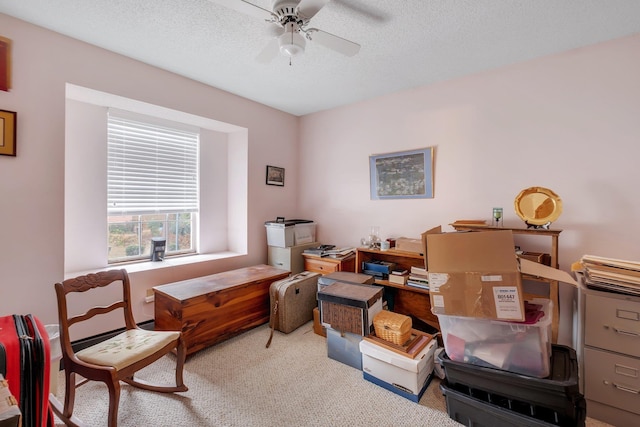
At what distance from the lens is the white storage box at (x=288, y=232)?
327 centimetres

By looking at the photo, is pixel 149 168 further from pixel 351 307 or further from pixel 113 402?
pixel 351 307

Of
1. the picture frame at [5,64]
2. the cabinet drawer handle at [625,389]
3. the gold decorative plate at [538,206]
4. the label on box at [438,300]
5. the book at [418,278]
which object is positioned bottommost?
the cabinet drawer handle at [625,389]

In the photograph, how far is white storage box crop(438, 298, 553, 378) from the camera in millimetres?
1418

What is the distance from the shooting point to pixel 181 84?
266 centimetres

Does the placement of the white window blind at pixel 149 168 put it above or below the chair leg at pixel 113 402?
above

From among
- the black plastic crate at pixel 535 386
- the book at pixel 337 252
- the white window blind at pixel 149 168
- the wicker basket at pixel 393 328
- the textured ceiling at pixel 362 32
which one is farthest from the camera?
the book at pixel 337 252

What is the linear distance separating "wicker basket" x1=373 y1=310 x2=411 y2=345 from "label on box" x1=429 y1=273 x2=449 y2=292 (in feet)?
1.80

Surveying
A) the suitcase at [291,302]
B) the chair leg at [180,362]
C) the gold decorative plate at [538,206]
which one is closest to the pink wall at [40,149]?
the chair leg at [180,362]

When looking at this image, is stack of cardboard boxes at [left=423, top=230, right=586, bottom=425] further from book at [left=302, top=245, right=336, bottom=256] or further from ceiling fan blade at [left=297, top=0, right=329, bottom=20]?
book at [left=302, top=245, right=336, bottom=256]

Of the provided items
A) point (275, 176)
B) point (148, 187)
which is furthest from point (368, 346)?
point (148, 187)

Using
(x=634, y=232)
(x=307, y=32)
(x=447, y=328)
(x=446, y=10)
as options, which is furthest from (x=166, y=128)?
(x=634, y=232)

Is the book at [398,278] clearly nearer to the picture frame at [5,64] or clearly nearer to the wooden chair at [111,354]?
the wooden chair at [111,354]

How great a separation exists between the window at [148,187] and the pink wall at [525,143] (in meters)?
1.94

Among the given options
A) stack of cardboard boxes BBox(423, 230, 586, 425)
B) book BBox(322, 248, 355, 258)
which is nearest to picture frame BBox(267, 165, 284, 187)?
book BBox(322, 248, 355, 258)
